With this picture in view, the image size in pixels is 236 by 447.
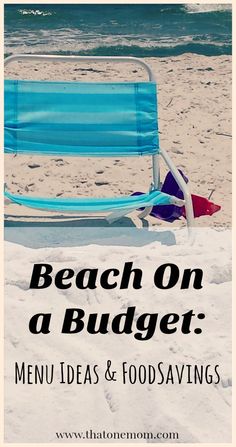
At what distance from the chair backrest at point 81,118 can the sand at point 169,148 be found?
402mm

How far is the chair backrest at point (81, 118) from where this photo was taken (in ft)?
13.7

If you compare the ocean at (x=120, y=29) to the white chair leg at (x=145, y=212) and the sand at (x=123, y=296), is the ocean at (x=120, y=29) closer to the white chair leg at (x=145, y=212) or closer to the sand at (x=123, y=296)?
the sand at (x=123, y=296)

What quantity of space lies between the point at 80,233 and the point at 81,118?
1.93ft

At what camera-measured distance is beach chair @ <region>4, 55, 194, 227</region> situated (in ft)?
13.7

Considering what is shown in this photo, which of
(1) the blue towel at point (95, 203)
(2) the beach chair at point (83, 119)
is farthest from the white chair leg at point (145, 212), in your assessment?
(1) the blue towel at point (95, 203)

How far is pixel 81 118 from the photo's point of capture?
423cm

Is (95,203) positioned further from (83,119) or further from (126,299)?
(126,299)

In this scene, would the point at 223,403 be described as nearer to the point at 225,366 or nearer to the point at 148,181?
Result: the point at 225,366

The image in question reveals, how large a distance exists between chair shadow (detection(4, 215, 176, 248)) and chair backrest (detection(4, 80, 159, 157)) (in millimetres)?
356

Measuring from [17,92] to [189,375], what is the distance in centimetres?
186

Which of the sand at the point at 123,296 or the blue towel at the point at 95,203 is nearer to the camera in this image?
the sand at the point at 123,296

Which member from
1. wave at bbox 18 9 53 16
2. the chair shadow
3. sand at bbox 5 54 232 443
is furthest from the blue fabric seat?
wave at bbox 18 9 53 16

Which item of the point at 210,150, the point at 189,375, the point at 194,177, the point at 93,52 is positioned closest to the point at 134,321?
the point at 189,375

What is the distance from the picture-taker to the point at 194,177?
4.81m
